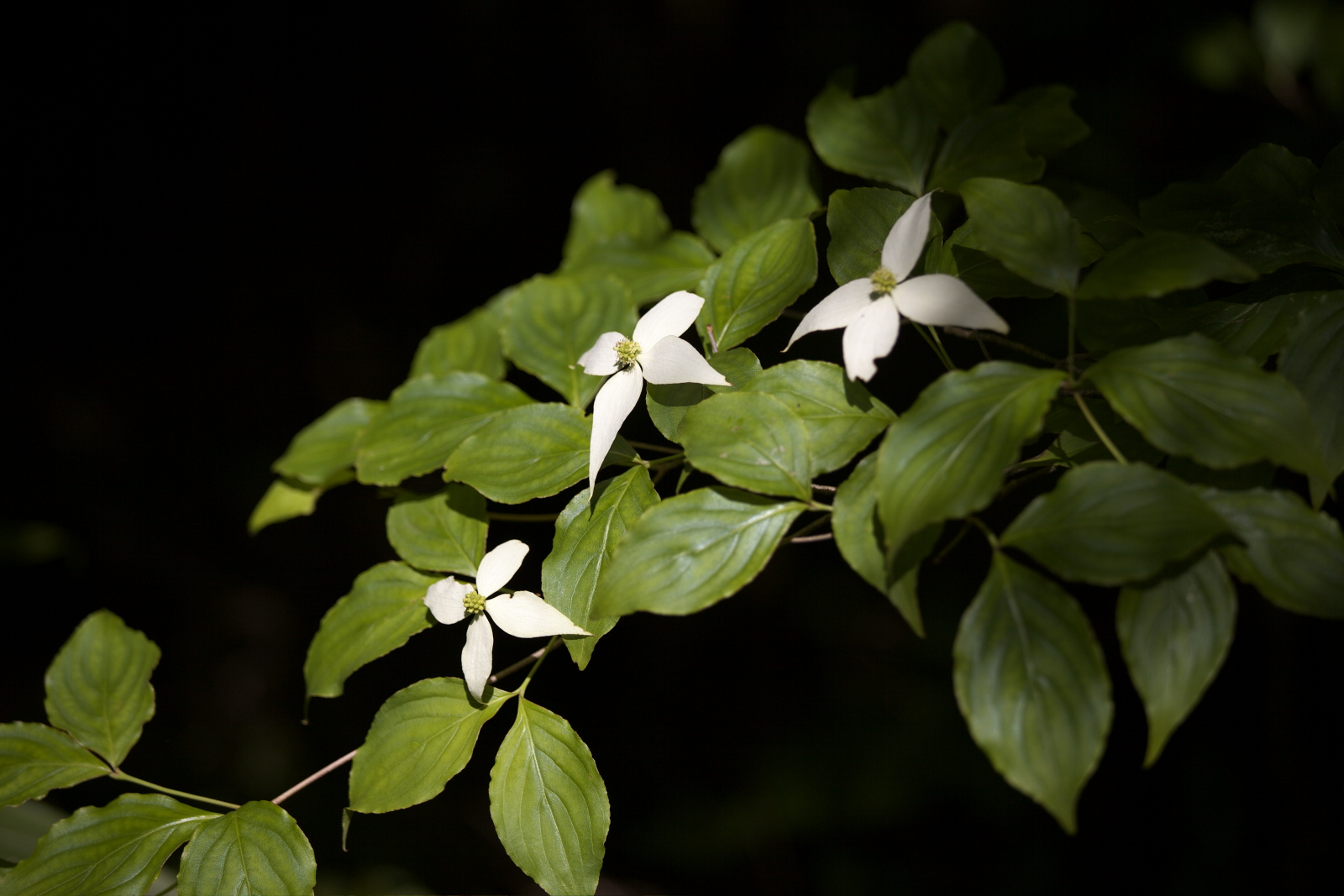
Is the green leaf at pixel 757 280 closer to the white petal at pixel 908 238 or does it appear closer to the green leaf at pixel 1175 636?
the white petal at pixel 908 238

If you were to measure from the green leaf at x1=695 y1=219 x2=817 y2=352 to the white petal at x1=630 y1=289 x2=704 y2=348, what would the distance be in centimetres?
4

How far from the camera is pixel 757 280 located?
670 millimetres

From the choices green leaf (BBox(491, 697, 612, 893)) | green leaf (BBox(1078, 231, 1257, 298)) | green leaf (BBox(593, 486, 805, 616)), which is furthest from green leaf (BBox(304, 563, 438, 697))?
green leaf (BBox(1078, 231, 1257, 298))

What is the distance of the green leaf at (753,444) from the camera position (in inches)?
20.9

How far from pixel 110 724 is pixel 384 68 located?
1.74 metres

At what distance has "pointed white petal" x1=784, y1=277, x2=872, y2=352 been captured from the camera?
566mm

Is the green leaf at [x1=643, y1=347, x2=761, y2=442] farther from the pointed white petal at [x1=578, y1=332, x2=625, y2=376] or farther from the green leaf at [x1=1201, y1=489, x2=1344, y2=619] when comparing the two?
the green leaf at [x1=1201, y1=489, x2=1344, y2=619]

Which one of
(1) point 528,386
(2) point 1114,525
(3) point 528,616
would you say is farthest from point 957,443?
(1) point 528,386

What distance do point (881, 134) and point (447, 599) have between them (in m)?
0.67

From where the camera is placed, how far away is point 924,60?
3.02 feet

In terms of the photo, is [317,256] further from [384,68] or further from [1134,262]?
[1134,262]

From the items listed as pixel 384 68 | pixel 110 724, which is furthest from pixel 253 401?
pixel 110 724

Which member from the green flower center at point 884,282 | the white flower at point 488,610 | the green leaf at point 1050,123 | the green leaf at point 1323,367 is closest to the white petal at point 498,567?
the white flower at point 488,610

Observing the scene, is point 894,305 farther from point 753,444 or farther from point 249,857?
point 249,857
